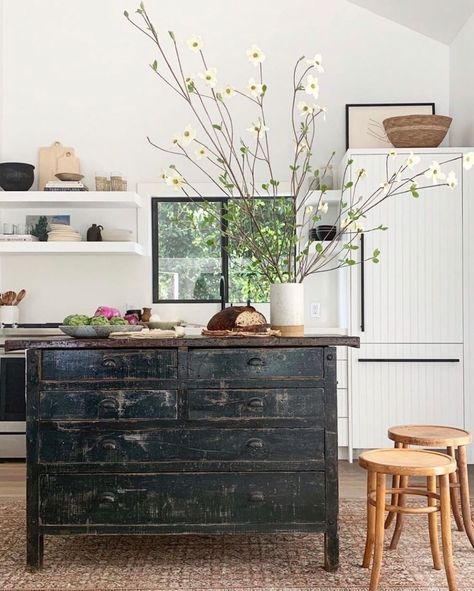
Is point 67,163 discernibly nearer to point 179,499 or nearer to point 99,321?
point 99,321

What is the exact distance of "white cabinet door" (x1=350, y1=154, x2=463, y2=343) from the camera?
4.96 m

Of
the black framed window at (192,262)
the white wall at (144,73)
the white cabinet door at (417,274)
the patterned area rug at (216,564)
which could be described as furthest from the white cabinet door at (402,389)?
the patterned area rug at (216,564)

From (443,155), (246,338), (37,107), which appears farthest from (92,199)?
(246,338)

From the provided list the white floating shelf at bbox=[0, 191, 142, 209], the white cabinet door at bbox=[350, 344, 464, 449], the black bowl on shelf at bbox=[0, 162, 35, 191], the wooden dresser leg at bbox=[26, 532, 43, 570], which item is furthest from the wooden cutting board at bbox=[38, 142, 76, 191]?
the wooden dresser leg at bbox=[26, 532, 43, 570]

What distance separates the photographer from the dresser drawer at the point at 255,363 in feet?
9.41

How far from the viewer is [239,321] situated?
3.00m

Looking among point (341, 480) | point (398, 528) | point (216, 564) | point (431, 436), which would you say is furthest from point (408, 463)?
point (341, 480)

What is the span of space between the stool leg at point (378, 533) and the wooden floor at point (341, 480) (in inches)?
58.3

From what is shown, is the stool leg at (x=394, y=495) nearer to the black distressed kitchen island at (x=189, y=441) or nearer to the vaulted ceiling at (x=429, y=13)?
the black distressed kitchen island at (x=189, y=441)

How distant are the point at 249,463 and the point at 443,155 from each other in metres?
2.98

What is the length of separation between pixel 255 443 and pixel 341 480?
1802 millimetres

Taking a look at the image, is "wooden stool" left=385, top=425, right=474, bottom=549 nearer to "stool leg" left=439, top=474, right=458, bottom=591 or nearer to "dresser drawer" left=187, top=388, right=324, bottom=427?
"stool leg" left=439, top=474, right=458, bottom=591

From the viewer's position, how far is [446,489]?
264 cm

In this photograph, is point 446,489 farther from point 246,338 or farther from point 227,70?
point 227,70
